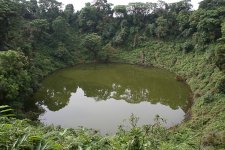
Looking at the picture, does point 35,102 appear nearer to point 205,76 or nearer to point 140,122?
point 140,122

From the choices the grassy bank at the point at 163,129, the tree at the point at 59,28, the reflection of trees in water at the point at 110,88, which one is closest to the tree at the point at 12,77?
the grassy bank at the point at 163,129

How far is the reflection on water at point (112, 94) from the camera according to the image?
18014 millimetres

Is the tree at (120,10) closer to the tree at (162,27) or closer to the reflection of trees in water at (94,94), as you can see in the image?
the tree at (162,27)

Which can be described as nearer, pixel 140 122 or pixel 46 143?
pixel 46 143

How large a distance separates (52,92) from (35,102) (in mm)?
2753

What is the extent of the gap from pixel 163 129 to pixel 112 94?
12396 mm

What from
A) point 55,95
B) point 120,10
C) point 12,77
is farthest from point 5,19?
point 120,10

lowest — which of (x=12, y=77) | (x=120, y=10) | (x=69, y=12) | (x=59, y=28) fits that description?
(x=12, y=77)

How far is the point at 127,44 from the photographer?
35.6m

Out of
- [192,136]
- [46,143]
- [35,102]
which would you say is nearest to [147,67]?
[35,102]

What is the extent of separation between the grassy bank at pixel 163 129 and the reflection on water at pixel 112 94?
138 centimetres

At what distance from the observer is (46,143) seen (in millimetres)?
3938

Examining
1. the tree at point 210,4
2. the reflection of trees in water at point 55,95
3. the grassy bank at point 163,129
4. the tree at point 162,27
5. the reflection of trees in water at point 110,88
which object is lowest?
the reflection of trees in water at point 55,95

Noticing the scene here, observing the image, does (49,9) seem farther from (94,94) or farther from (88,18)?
(94,94)
